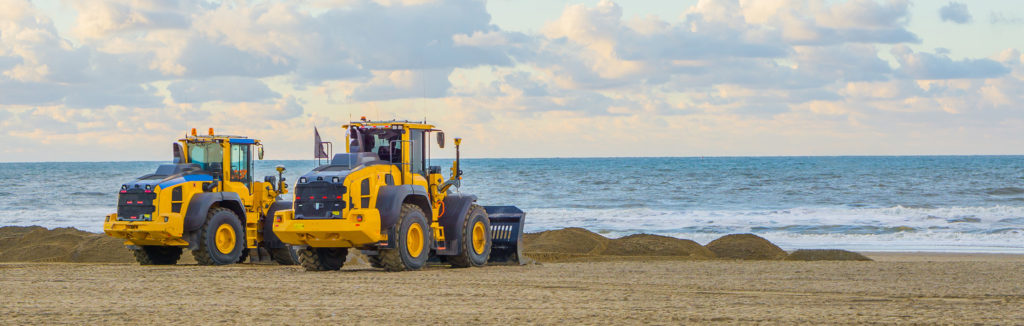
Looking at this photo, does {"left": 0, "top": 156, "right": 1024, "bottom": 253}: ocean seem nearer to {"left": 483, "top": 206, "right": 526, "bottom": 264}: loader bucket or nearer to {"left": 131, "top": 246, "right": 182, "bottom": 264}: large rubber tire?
{"left": 483, "top": 206, "right": 526, "bottom": 264}: loader bucket

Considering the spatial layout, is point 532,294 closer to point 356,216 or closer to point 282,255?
point 356,216

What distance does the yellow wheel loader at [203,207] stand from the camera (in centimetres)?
1675

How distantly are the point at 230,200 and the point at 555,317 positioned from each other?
902 cm

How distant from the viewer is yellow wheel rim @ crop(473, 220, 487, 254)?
16.5m

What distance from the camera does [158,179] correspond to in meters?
17.0

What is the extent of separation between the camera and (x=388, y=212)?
14711 mm

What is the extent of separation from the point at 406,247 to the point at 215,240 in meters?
3.93

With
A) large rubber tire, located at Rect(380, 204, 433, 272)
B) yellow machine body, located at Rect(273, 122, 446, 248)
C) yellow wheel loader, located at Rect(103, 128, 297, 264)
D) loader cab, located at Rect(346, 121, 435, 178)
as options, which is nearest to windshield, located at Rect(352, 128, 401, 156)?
loader cab, located at Rect(346, 121, 435, 178)

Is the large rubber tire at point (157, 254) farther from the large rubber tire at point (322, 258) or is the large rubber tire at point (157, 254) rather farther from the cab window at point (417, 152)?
the cab window at point (417, 152)

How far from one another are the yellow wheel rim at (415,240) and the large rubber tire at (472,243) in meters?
0.73

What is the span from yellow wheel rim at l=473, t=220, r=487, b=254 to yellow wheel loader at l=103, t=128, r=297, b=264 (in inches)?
127

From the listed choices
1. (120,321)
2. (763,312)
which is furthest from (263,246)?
(763,312)

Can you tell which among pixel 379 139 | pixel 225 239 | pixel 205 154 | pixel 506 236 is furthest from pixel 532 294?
pixel 205 154

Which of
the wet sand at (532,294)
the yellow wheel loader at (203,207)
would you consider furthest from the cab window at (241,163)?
the wet sand at (532,294)
